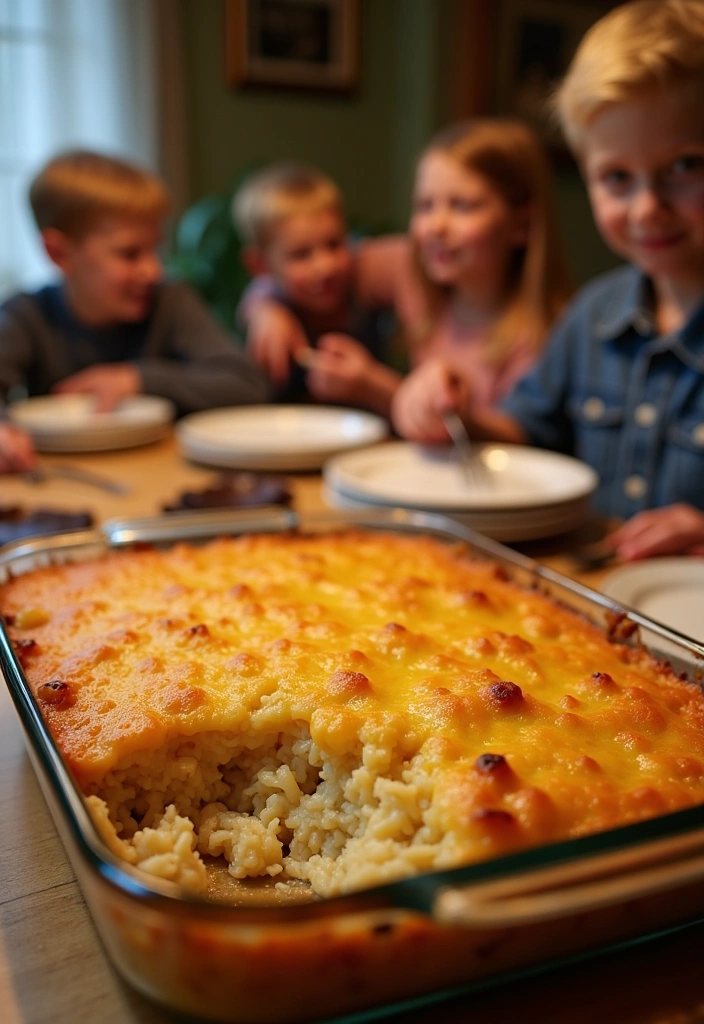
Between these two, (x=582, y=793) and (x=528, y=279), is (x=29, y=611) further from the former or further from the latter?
(x=528, y=279)

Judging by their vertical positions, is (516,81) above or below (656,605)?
above

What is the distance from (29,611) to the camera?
3.22 feet

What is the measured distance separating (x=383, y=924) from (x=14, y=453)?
1594mm

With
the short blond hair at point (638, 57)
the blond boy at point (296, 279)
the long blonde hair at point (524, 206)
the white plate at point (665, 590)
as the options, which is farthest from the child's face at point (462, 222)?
the white plate at point (665, 590)

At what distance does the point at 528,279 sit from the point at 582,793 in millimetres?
2413

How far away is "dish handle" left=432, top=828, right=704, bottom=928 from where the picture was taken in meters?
0.46

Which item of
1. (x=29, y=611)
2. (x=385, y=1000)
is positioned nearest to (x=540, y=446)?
(x=29, y=611)

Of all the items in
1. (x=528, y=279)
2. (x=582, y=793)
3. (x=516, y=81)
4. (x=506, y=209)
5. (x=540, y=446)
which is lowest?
(x=540, y=446)

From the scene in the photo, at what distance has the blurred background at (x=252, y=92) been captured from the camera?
4348 mm

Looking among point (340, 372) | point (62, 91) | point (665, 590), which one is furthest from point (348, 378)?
point (62, 91)

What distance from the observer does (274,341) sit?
3.12 meters

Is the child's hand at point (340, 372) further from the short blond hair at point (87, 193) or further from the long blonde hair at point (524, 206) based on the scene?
the short blond hair at point (87, 193)

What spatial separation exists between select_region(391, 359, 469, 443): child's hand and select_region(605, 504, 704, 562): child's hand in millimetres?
516

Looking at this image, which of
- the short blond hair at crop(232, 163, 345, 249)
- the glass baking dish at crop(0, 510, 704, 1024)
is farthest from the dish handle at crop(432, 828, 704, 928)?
the short blond hair at crop(232, 163, 345, 249)
